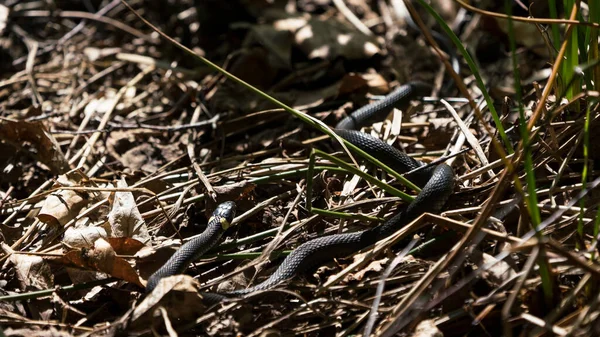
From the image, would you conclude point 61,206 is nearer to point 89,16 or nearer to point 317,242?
point 317,242

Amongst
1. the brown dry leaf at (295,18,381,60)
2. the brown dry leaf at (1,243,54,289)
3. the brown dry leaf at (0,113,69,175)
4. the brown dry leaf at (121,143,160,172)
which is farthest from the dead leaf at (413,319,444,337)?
the brown dry leaf at (295,18,381,60)

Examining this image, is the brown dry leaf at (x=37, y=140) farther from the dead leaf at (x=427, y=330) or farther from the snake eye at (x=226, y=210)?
the dead leaf at (x=427, y=330)

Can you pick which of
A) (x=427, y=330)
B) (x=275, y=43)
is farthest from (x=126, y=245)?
(x=275, y=43)

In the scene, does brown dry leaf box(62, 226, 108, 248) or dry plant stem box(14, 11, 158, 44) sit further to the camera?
dry plant stem box(14, 11, 158, 44)

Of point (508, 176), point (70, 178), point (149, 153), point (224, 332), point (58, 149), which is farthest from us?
point (149, 153)

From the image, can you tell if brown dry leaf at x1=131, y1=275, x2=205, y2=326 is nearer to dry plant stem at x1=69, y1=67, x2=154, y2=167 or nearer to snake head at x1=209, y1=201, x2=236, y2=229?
snake head at x1=209, y1=201, x2=236, y2=229

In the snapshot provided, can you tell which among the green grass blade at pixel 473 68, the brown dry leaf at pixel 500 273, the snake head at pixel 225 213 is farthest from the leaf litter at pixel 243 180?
the green grass blade at pixel 473 68

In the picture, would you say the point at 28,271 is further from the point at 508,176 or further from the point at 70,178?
the point at 508,176

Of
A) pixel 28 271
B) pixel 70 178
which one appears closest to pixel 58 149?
pixel 70 178
